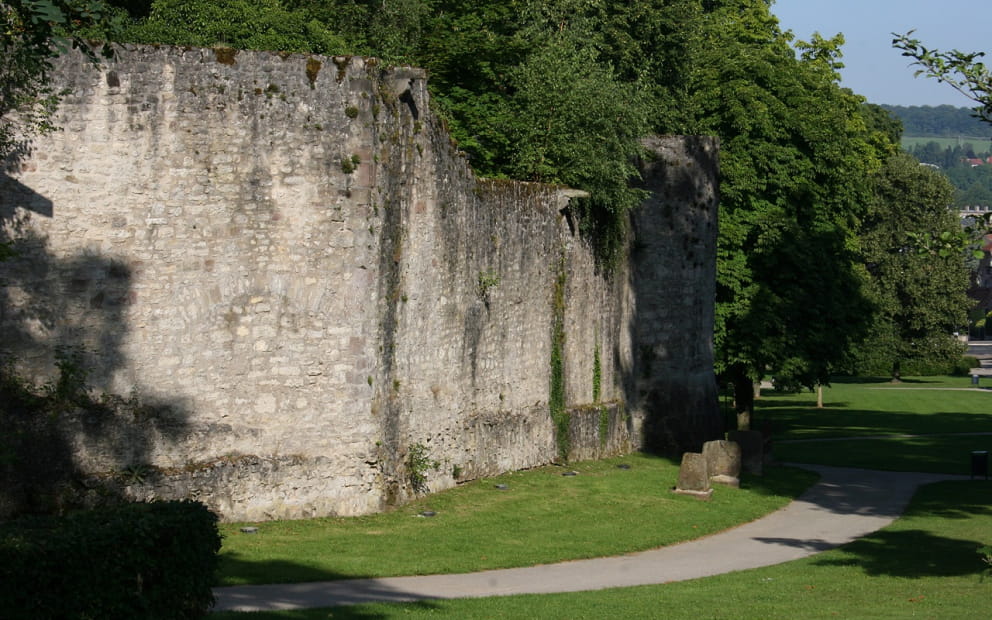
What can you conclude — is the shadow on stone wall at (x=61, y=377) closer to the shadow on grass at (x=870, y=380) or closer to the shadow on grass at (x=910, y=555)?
the shadow on grass at (x=910, y=555)

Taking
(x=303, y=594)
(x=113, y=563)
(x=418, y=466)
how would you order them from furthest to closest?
(x=418, y=466)
(x=303, y=594)
(x=113, y=563)

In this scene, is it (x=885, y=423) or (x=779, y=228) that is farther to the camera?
(x=885, y=423)

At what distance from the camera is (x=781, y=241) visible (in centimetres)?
3678

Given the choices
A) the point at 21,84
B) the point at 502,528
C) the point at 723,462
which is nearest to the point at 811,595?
the point at 502,528

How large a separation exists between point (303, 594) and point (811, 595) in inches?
227

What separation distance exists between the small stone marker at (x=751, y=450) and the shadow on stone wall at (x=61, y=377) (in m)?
15.1

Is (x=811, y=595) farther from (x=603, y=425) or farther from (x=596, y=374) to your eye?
(x=596, y=374)

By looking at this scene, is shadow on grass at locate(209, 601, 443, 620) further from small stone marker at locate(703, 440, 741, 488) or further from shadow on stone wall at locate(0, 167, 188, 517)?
small stone marker at locate(703, 440, 741, 488)

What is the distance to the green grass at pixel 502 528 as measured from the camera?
1592 centimetres

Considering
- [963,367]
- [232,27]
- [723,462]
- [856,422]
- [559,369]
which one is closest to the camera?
[723,462]

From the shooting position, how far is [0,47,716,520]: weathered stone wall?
1702cm

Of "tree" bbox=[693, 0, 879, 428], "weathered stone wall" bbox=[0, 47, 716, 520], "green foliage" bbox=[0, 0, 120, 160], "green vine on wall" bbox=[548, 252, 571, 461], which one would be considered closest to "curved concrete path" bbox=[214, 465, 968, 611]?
"weathered stone wall" bbox=[0, 47, 716, 520]

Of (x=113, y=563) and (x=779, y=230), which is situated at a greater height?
(x=779, y=230)

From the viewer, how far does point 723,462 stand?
86.6ft
